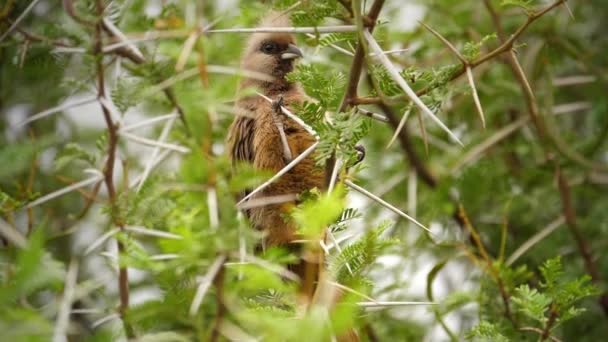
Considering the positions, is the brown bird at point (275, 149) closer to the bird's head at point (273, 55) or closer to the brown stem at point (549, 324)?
the bird's head at point (273, 55)

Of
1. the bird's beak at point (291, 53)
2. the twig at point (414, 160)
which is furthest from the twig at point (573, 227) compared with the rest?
the bird's beak at point (291, 53)

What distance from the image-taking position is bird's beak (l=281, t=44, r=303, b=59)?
12.5 feet

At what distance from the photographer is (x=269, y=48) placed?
3953 millimetres

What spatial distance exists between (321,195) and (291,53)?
1.89 metres

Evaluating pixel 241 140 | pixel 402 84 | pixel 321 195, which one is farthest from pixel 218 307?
pixel 241 140

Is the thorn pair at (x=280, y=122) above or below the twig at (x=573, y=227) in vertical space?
above

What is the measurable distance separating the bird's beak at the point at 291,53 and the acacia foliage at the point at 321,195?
3.2 inches

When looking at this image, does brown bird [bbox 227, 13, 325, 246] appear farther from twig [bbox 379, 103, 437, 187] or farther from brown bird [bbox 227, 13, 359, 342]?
twig [bbox 379, 103, 437, 187]

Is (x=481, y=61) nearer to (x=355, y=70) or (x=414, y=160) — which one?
(x=355, y=70)

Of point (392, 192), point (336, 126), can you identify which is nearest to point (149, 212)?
point (336, 126)

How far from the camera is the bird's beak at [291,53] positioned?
3.81 meters

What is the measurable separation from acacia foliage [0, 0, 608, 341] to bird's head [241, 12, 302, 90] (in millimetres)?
105

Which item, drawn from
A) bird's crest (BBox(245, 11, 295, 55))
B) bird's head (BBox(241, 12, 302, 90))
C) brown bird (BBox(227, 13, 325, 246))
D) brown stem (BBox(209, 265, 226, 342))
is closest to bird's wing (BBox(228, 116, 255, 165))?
brown bird (BBox(227, 13, 325, 246))

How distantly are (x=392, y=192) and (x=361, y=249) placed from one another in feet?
7.64
